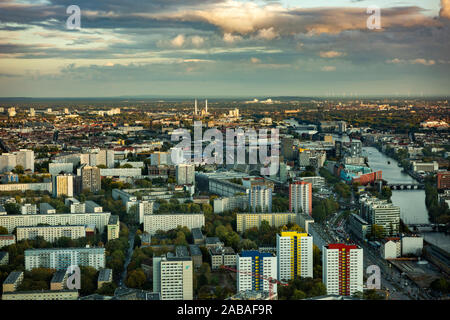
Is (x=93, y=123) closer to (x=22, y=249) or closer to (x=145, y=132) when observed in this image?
(x=145, y=132)

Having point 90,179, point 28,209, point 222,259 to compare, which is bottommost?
point 222,259

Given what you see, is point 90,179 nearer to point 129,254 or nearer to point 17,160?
point 17,160

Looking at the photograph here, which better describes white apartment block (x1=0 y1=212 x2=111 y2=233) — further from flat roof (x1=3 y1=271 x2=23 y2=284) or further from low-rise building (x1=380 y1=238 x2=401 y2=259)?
low-rise building (x1=380 y1=238 x2=401 y2=259)

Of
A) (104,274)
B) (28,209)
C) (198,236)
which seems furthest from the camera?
(28,209)

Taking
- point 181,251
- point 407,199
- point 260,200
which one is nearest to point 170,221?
point 260,200

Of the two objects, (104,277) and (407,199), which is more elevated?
(104,277)

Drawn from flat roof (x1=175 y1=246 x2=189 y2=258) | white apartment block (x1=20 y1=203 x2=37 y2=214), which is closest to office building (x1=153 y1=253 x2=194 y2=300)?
flat roof (x1=175 y1=246 x2=189 y2=258)
